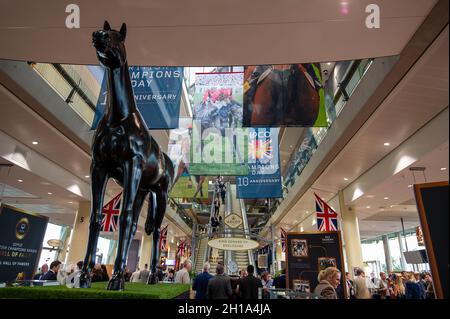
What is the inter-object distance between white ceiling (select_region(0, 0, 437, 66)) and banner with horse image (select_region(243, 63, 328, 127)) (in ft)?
8.53

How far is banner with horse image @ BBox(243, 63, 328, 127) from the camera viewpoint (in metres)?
6.39

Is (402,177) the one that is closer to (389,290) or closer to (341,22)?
(389,290)

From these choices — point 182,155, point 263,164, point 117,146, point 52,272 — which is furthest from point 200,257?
point 117,146

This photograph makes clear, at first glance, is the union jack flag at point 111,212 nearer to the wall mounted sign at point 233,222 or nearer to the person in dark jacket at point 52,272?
the person in dark jacket at point 52,272

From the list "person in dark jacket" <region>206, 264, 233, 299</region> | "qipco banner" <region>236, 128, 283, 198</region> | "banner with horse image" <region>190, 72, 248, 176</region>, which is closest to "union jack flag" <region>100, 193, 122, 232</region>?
"banner with horse image" <region>190, 72, 248, 176</region>

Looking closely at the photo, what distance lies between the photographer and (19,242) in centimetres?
500

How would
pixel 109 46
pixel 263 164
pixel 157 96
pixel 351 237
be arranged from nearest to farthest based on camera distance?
pixel 109 46, pixel 157 96, pixel 263 164, pixel 351 237

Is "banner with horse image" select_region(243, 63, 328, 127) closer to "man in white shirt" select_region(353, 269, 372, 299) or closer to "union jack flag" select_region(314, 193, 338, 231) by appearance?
"man in white shirt" select_region(353, 269, 372, 299)

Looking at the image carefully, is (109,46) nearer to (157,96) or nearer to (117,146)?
(117,146)

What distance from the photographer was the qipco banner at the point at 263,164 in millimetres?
9977

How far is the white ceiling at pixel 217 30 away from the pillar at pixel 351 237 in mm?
11608

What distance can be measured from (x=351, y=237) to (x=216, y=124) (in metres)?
9.25

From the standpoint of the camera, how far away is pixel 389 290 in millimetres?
10227
